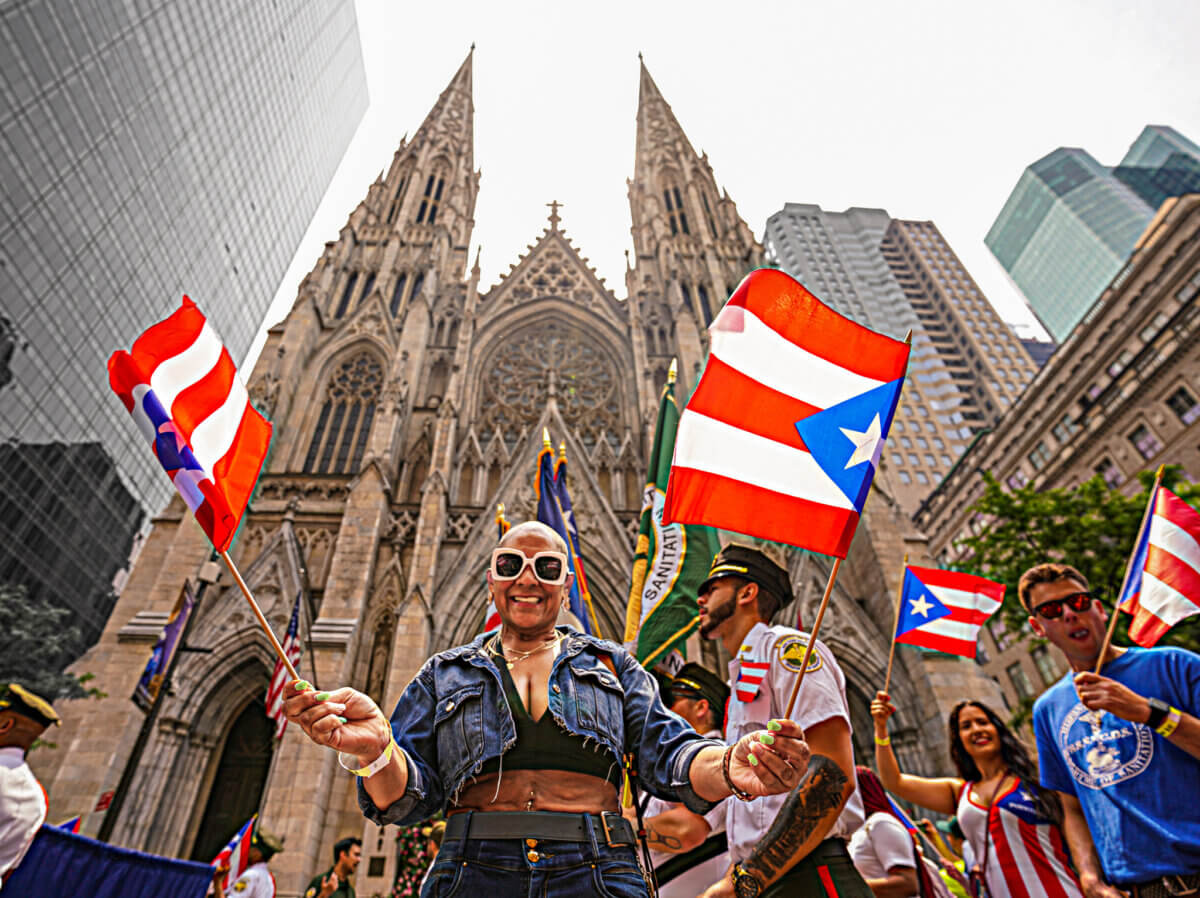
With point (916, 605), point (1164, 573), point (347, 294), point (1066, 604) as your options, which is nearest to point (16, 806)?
point (1066, 604)

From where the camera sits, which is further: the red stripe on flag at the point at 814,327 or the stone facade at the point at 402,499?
the stone facade at the point at 402,499

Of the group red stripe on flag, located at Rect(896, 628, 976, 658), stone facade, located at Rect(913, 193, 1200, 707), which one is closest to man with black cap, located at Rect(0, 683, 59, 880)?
red stripe on flag, located at Rect(896, 628, 976, 658)

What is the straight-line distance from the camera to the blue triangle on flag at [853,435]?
233 cm

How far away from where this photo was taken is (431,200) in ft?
86.9

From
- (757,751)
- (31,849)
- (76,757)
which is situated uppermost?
(76,757)

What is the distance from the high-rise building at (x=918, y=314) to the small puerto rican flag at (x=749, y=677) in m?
51.0

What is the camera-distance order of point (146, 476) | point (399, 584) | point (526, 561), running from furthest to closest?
point (146, 476), point (399, 584), point (526, 561)

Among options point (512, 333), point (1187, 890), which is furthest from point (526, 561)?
point (512, 333)

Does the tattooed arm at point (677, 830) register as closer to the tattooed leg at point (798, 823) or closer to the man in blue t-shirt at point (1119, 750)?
the tattooed leg at point (798, 823)

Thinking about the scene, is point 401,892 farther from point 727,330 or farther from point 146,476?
point 146,476

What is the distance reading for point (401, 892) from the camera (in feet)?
26.5

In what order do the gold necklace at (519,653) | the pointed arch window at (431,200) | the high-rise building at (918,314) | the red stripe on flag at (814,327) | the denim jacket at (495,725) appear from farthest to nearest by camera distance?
the high-rise building at (918,314) < the pointed arch window at (431,200) < the red stripe on flag at (814,327) < the gold necklace at (519,653) < the denim jacket at (495,725)

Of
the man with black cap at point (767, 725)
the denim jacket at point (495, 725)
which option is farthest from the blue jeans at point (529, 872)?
the man with black cap at point (767, 725)

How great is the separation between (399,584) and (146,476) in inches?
1299
